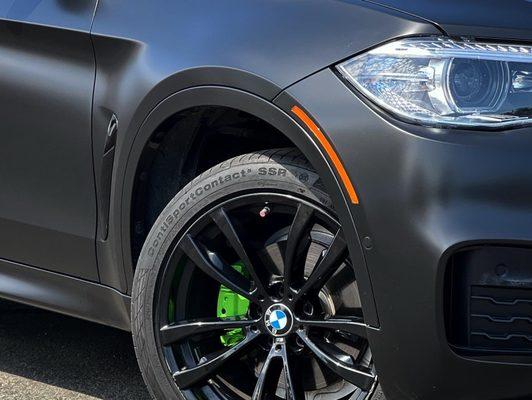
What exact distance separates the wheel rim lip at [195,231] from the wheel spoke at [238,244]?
2cm

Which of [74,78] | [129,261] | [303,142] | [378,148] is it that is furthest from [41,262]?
[378,148]

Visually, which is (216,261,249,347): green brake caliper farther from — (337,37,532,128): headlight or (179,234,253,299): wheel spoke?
(337,37,532,128): headlight

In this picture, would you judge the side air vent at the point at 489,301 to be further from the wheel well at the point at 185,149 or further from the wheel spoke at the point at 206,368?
the wheel well at the point at 185,149

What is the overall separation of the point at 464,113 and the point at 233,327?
92 centimetres

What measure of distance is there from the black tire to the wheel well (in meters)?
0.14

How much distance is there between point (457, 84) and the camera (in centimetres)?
242

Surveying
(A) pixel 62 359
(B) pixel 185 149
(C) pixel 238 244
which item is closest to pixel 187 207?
(C) pixel 238 244

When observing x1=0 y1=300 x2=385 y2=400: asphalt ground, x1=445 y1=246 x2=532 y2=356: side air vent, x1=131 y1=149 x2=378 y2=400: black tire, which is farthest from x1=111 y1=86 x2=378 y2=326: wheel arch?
x1=0 y1=300 x2=385 y2=400: asphalt ground

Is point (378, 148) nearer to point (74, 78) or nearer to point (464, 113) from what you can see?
point (464, 113)

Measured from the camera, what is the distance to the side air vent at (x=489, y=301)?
2.38 meters

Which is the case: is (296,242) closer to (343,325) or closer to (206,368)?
(343,325)

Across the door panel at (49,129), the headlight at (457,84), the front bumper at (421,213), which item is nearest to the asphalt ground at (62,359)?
the door panel at (49,129)

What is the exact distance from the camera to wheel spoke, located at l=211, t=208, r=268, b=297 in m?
2.78

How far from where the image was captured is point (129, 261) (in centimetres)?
303
